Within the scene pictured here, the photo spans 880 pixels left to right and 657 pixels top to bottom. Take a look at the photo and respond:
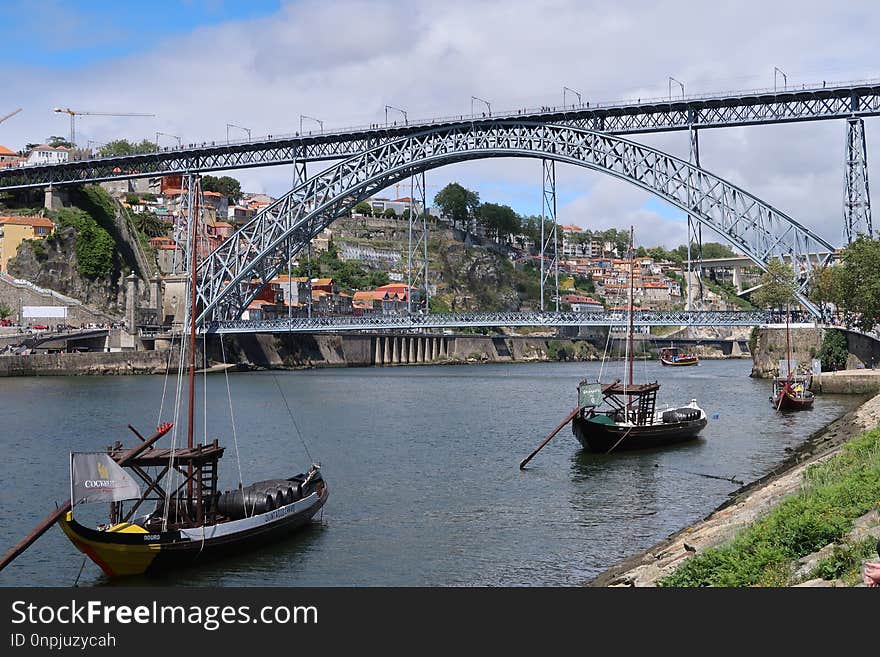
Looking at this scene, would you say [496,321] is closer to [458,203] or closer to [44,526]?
[44,526]

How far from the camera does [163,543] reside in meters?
17.5

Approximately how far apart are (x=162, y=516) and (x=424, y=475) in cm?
1053

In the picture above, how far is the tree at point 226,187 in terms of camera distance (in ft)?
429

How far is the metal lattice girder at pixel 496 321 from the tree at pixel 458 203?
62176 millimetres

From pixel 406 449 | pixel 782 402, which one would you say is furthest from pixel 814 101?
pixel 406 449

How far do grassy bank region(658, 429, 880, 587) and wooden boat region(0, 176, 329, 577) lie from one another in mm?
8705

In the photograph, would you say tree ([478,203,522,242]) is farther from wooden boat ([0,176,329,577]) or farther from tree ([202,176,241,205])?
wooden boat ([0,176,329,577])

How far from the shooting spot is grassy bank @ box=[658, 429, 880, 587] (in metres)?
10.8

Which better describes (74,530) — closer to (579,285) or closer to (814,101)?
(814,101)

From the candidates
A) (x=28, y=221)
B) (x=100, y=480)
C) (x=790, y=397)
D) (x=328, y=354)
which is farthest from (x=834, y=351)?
(x=28, y=221)

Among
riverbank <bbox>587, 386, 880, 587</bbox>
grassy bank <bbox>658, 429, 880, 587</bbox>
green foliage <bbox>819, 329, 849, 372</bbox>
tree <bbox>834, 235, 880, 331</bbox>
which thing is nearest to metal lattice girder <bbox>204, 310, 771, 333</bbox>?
green foliage <bbox>819, 329, 849, 372</bbox>

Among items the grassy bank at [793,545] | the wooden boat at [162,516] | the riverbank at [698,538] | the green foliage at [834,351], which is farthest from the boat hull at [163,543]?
the green foliage at [834,351]

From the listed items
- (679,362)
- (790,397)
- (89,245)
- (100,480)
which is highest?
(89,245)

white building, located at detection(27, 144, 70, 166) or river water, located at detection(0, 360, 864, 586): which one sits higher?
white building, located at detection(27, 144, 70, 166)
